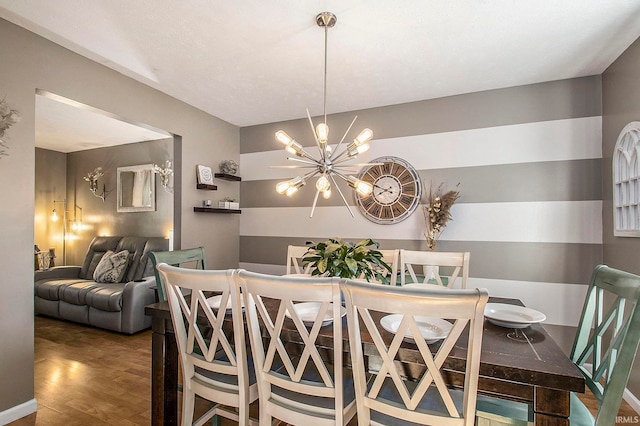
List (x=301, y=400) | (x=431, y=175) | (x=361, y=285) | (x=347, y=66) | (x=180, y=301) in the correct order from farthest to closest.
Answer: (x=431, y=175) < (x=347, y=66) < (x=180, y=301) < (x=301, y=400) < (x=361, y=285)

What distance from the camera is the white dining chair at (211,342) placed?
1.37m

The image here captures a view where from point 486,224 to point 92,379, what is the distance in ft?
12.0

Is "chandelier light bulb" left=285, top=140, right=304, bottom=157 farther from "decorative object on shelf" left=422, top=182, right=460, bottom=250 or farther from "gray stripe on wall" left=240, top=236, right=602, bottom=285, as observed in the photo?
"gray stripe on wall" left=240, top=236, right=602, bottom=285

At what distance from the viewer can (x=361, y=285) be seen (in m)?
1.06

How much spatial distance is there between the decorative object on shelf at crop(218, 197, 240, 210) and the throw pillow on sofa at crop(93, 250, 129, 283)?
1549 millimetres

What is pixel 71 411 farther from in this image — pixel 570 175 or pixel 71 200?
pixel 71 200

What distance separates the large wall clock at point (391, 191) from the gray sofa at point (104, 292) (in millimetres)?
2729

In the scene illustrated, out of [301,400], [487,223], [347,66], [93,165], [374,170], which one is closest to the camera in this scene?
[301,400]

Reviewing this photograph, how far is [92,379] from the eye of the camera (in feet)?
8.31

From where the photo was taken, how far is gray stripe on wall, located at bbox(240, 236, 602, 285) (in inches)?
107

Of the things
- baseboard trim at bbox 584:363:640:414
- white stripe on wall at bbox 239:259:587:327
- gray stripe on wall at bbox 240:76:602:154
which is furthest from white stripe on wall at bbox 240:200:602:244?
baseboard trim at bbox 584:363:640:414

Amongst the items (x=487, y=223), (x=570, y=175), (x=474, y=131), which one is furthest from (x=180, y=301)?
(x=570, y=175)

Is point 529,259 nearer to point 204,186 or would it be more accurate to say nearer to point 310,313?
point 310,313

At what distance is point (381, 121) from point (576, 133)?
5.73ft
